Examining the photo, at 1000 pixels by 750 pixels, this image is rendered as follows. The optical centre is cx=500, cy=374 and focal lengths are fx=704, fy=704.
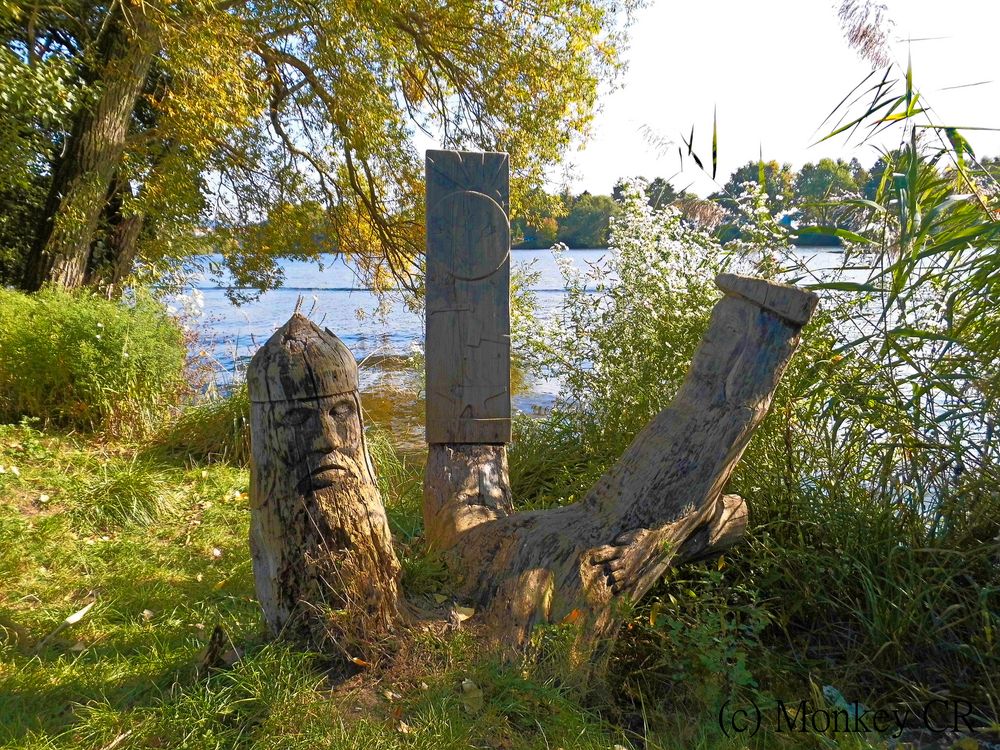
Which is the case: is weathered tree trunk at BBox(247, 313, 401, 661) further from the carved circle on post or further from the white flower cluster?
the white flower cluster

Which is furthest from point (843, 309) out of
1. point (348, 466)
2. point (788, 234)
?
point (348, 466)

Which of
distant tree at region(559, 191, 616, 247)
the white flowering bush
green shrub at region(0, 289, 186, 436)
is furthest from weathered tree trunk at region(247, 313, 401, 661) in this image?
distant tree at region(559, 191, 616, 247)

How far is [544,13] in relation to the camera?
26.4 feet

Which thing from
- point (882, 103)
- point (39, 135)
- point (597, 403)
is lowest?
point (597, 403)

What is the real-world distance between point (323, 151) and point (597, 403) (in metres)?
6.00

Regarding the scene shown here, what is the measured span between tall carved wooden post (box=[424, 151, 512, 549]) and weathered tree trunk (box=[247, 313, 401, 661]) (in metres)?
1.21

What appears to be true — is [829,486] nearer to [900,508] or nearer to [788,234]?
[900,508]

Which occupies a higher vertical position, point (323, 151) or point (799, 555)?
point (323, 151)

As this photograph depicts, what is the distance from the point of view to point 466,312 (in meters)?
3.40

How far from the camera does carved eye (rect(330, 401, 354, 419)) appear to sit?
2.17 m

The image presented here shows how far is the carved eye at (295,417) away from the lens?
2121 mm

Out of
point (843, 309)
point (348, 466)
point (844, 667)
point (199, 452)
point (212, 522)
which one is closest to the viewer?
point (348, 466)

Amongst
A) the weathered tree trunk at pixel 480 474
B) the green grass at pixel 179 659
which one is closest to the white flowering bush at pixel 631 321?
the weathered tree trunk at pixel 480 474

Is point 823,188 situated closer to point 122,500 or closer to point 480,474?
point 480,474
